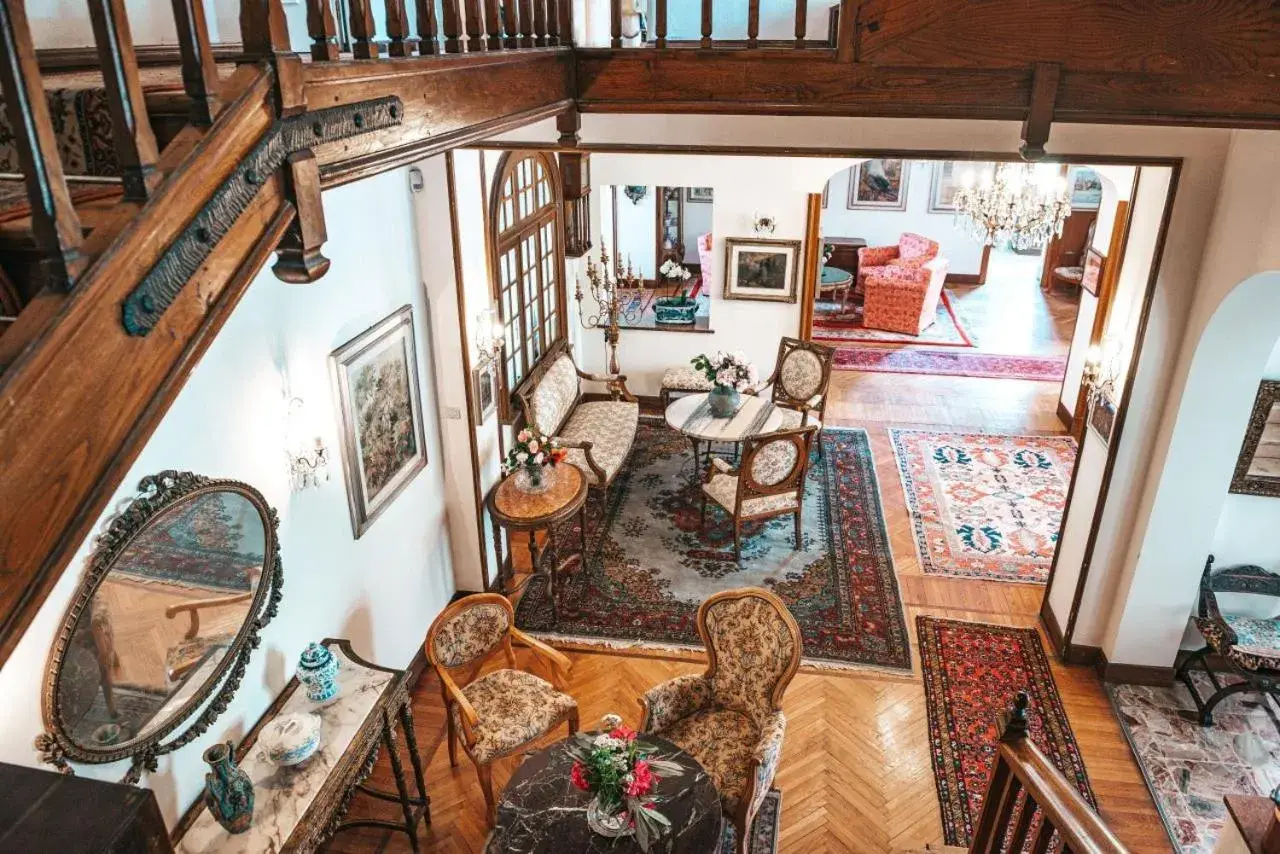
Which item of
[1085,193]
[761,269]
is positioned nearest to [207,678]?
[761,269]

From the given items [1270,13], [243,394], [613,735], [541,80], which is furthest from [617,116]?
[613,735]

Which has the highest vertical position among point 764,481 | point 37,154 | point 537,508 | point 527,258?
point 37,154

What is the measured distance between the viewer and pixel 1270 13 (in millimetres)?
3014

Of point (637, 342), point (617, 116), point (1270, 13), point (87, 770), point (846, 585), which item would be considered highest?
point (1270, 13)

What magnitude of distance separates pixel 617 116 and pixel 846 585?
3650mm

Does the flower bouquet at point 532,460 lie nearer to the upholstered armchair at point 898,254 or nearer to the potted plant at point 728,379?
the potted plant at point 728,379

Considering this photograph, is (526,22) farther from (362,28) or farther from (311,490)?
(311,490)

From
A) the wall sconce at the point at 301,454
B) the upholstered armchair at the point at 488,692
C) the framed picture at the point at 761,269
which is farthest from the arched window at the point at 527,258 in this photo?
the wall sconce at the point at 301,454

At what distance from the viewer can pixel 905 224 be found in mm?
13297

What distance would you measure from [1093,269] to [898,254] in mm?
4589

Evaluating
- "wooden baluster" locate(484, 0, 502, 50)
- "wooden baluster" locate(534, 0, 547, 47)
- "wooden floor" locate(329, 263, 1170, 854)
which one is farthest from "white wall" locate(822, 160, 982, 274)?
"wooden baluster" locate(484, 0, 502, 50)

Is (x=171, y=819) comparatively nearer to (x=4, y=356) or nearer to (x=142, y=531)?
(x=142, y=531)

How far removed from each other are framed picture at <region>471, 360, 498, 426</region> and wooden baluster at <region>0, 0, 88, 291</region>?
13.7 ft

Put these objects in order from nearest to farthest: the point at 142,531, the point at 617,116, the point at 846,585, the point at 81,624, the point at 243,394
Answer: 1. the point at 81,624
2. the point at 142,531
3. the point at 243,394
4. the point at 617,116
5. the point at 846,585
